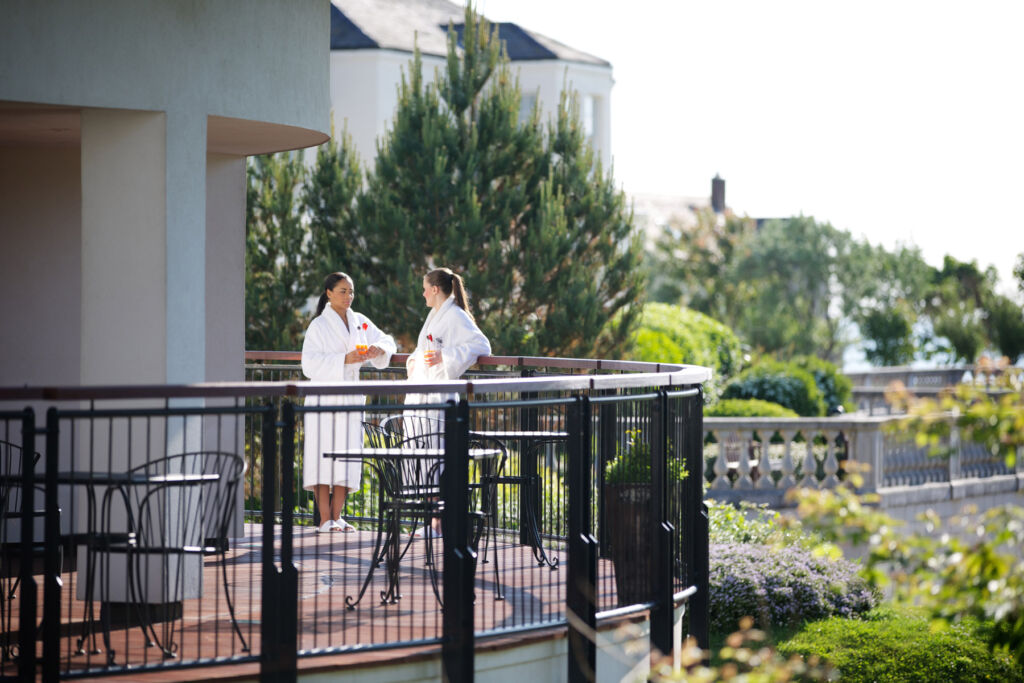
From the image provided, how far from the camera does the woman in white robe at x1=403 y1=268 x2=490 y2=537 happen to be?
1008cm

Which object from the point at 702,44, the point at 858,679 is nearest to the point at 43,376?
the point at 858,679

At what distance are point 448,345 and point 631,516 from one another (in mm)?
2608

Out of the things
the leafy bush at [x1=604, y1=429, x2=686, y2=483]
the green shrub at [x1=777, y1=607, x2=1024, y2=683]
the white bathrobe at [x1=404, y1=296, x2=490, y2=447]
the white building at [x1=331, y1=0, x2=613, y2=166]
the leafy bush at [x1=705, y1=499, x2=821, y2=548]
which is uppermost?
the white building at [x1=331, y1=0, x2=613, y2=166]

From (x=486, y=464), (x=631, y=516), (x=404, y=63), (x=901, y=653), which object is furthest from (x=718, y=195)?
(x=631, y=516)

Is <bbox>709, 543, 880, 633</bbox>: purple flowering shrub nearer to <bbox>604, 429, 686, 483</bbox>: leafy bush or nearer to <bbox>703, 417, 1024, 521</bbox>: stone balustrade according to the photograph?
<bbox>703, 417, 1024, 521</bbox>: stone balustrade

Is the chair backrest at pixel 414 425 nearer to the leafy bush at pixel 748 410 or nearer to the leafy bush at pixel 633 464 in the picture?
the leafy bush at pixel 633 464

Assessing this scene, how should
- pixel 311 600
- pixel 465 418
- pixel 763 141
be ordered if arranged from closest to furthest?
pixel 465 418 < pixel 311 600 < pixel 763 141

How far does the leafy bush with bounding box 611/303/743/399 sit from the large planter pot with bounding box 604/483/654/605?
14024 mm

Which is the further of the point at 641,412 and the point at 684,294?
the point at 684,294

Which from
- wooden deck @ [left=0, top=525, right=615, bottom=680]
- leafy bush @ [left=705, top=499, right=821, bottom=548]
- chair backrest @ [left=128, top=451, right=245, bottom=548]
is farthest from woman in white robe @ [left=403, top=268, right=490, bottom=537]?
leafy bush @ [left=705, top=499, right=821, bottom=548]

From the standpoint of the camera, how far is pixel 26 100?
7188 mm

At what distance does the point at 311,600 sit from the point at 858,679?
16.3 feet

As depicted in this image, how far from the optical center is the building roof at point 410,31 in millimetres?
33000

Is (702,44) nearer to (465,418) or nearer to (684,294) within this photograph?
(684,294)
